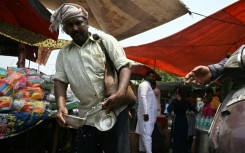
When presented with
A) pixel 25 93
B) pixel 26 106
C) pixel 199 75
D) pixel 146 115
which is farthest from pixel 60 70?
pixel 146 115

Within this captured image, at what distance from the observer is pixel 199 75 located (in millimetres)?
1896

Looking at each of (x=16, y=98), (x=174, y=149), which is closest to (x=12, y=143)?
(x=16, y=98)

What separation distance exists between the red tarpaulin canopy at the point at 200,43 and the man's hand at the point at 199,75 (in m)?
3.66

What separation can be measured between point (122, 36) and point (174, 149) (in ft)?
8.30

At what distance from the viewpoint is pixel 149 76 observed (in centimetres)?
636

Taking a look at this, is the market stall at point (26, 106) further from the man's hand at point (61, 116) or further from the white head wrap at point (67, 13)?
the white head wrap at point (67, 13)

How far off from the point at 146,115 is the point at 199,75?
4125 mm

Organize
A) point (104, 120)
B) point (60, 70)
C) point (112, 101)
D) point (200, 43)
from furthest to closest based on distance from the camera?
point (200, 43)
point (60, 70)
point (104, 120)
point (112, 101)

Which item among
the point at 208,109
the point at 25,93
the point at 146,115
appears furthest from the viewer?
the point at 208,109

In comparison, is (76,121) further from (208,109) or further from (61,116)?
(208,109)

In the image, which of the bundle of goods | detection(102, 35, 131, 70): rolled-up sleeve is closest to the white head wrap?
detection(102, 35, 131, 70): rolled-up sleeve

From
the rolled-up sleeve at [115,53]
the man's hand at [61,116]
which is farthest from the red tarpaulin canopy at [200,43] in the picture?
the man's hand at [61,116]

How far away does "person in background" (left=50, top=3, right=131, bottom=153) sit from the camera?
2.25 m

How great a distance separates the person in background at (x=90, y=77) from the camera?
2248 mm
